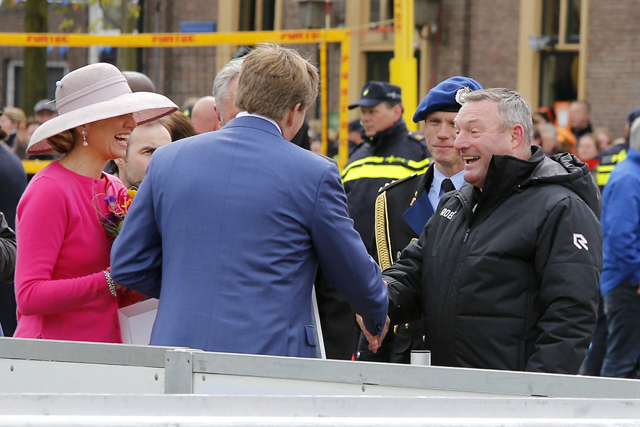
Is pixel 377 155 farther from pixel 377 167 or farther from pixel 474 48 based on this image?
pixel 474 48

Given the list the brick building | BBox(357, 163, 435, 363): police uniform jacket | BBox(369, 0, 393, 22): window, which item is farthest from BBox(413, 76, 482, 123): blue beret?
BBox(369, 0, 393, 22): window

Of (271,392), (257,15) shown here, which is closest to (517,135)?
(271,392)

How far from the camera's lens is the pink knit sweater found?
132 inches

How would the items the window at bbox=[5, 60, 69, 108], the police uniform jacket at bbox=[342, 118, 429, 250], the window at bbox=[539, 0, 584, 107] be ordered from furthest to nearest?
1. the window at bbox=[5, 60, 69, 108]
2. the window at bbox=[539, 0, 584, 107]
3. the police uniform jacket at bbox=[342, 118, 429, 250]

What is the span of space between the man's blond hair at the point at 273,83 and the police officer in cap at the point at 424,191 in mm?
1381

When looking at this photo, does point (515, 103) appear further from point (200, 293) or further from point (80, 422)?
point (80, 422)

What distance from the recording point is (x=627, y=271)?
7.31 metres

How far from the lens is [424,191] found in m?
4.54

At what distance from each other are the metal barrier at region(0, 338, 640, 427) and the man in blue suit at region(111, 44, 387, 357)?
0.42 metres

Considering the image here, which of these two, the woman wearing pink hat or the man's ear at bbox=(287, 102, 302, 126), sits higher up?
the man's ear at bbox=(287, 102, 302, 126)

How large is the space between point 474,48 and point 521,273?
534 inches

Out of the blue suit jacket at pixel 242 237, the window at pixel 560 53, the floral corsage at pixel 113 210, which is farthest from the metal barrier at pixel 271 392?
the window at pixel 560 53

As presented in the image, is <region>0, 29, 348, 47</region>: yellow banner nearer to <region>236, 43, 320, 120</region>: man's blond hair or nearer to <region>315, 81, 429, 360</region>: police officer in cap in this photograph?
<region>315, 81, 429, 360</region>: police officer in cap

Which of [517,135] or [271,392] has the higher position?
[517,135]
